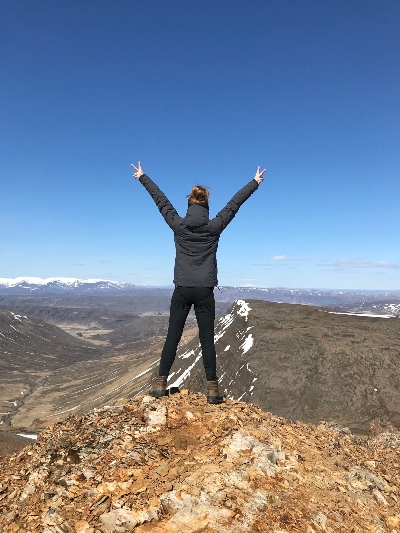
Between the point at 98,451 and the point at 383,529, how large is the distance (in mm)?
4924

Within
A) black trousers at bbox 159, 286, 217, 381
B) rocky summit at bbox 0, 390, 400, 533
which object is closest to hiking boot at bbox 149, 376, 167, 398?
rocky summit at bbox 0, 390, 400, 533

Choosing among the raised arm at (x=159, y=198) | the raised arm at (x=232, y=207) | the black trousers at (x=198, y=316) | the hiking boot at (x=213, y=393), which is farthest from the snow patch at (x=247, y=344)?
the raised arm at (x=159, y=198)

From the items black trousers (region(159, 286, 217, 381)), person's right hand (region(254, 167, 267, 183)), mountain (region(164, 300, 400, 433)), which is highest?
person's right hand (region(254, 167, 267, 183))

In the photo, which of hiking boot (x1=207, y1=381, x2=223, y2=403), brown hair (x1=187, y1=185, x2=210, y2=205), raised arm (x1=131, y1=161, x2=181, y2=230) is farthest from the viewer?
hiking boot (x1=207, y1=381, x2=223, y2=403)

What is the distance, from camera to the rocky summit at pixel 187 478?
478cm

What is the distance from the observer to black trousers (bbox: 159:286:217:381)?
7490mm

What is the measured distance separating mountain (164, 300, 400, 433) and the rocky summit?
25.4 meters

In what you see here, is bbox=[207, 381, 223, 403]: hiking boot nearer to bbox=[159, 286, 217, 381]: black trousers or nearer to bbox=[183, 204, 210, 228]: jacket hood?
bbox=[159, 286, 217, 381]: black trousers

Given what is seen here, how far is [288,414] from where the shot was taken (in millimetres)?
30297

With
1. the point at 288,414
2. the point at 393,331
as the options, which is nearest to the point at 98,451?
the point at 288,414

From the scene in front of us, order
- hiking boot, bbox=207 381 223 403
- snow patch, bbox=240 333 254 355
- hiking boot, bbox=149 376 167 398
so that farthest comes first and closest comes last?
snow patch, bbox=240 333 254 355, hiking boot, bbox=149 376 167 398, hiking boot, bbox=207 381 223 403

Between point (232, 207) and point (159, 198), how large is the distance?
5.49 feet

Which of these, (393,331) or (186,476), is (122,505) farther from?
(393,331)

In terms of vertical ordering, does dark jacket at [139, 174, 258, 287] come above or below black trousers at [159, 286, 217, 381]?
above
